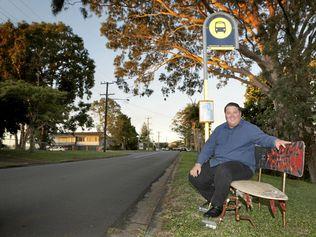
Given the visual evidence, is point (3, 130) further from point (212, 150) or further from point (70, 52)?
point (212, 150)

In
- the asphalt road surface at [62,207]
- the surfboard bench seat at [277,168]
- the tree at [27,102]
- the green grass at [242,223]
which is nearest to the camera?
the surfboard bench seat at [277,168]

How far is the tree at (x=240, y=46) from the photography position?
14578 mm

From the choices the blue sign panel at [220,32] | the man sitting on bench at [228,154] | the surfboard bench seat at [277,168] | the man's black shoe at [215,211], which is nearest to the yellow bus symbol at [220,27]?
the blue sign panel at [220,32]

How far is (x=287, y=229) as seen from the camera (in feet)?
16.9

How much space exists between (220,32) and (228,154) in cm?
389

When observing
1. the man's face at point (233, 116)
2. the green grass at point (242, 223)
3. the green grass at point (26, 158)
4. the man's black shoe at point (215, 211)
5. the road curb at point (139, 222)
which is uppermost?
the man's face at point (233, 116)

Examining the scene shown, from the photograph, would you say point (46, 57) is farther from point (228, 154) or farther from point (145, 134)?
point (145, 134)

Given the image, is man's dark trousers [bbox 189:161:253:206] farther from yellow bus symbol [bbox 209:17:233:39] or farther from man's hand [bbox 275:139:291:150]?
yellow bus symbol [bbox 209:17:233:39]

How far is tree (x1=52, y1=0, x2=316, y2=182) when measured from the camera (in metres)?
14.6

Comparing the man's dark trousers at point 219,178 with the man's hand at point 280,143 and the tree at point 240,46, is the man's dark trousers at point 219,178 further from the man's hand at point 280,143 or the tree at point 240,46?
the tree at point 240,46

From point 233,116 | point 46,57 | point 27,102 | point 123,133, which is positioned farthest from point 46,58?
point 123,133

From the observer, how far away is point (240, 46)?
1797 centimetres

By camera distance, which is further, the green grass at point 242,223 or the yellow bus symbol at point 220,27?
the yellow bus symbol at point 220,27

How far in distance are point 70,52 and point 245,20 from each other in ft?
80.8
